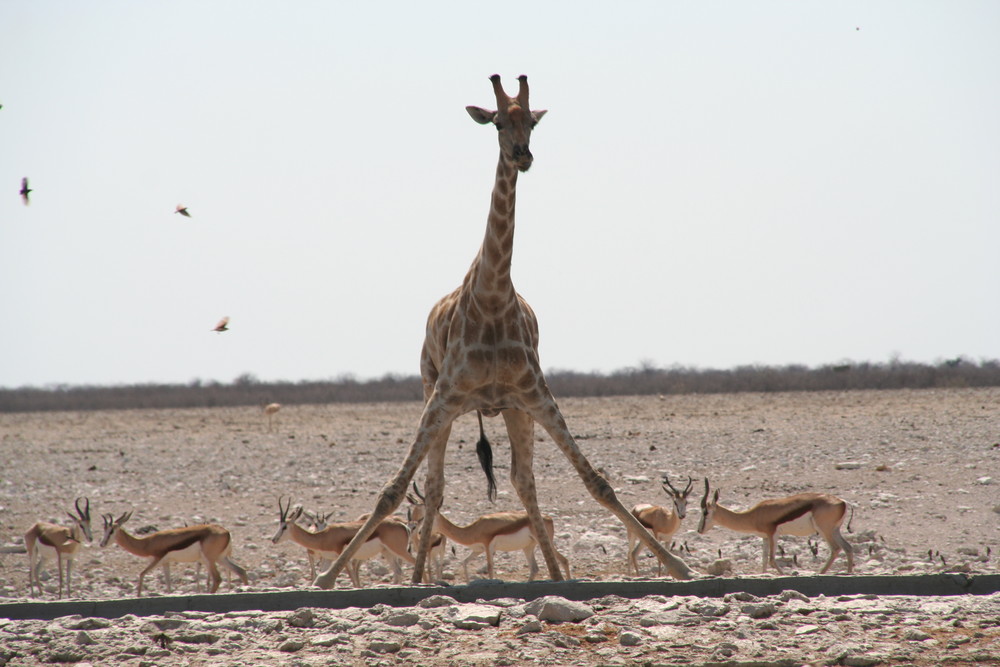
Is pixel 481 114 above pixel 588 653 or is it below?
above

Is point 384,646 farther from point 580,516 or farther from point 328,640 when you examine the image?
point 580,516

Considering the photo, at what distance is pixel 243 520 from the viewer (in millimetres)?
15844

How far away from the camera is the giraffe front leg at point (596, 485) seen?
838cm

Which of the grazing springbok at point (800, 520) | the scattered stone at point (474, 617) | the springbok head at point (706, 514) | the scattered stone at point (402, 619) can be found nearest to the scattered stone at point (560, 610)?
the scattered stone at point (474, 617)

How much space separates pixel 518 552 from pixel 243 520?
12.7ft

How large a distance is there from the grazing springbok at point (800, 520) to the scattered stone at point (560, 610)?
17.5ft

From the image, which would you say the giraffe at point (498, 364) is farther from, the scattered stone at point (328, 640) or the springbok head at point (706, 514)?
the springbok head at point (706, 514)

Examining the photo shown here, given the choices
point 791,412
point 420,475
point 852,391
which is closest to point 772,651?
point 420,475

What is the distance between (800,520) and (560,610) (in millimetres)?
6254

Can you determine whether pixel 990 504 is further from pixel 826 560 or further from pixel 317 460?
pixel 317 460

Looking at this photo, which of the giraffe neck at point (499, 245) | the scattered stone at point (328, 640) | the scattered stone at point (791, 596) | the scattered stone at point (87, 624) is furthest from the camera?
the giraffe neck at point (499, 245)

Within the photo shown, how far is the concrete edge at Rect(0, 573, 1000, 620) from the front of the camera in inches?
303

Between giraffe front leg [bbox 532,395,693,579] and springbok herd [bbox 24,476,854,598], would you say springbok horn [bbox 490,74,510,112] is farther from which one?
springbok herd [bbox 24,476,854,598]

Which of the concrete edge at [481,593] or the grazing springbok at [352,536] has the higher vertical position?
the concrete edge at [481,593]
